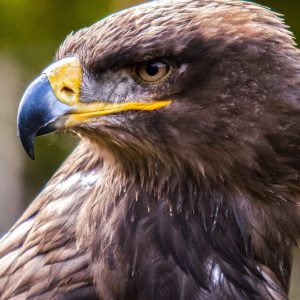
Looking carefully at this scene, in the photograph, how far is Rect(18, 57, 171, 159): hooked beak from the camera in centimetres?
370

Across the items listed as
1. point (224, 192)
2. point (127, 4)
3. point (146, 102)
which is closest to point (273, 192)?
point (224, 192)

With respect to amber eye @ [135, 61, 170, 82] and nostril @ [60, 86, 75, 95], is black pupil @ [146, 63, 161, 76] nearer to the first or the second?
amber eye @ [135, 61, 170, 82]

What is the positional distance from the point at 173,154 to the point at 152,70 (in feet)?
0.88

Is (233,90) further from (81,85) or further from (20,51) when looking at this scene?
(20,51)

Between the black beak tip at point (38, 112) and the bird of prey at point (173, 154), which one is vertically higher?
the black beak tip at point (38, 112)

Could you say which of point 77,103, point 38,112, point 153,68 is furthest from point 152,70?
point 38,112

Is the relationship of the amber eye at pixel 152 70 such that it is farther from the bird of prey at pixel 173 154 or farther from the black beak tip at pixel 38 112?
the black beak tip at pixel 38 112

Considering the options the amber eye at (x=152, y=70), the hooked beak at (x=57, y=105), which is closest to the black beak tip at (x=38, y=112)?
the hooked beak at (x=57, y=105)

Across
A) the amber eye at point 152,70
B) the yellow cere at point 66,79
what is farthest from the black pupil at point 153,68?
the yellow cere at point 66,79

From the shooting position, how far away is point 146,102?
12.4 ft

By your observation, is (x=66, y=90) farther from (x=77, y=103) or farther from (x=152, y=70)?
(x=152, y=70)

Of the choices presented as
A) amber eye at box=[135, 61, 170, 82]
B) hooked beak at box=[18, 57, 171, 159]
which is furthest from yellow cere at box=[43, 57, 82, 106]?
amber eye at box=[135, 61, 170, 82]

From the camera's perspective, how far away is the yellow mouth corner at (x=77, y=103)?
376 cm

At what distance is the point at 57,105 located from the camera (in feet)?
12.3
